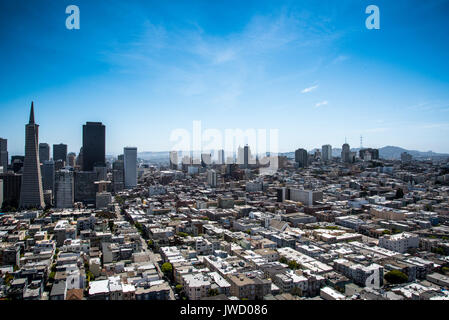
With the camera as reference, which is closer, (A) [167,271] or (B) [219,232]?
(A) [167,271]

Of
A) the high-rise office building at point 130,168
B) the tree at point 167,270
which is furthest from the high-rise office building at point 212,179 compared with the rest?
the tree at point 167,270

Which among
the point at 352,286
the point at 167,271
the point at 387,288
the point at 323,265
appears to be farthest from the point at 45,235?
the point at 387,288

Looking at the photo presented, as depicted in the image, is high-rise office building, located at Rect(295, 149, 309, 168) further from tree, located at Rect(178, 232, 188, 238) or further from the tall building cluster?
tree, located at Rect(178, 232, 188, 238)

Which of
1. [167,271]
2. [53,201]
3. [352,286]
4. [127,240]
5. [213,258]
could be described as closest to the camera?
[352,286]

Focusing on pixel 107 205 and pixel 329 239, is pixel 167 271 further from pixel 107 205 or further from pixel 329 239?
pixel 107 205

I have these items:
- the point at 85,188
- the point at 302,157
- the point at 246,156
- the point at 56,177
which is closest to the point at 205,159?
the point at 246,156

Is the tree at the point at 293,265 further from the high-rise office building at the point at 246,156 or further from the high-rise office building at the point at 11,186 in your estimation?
the high-rise office building at the point at 246,156
